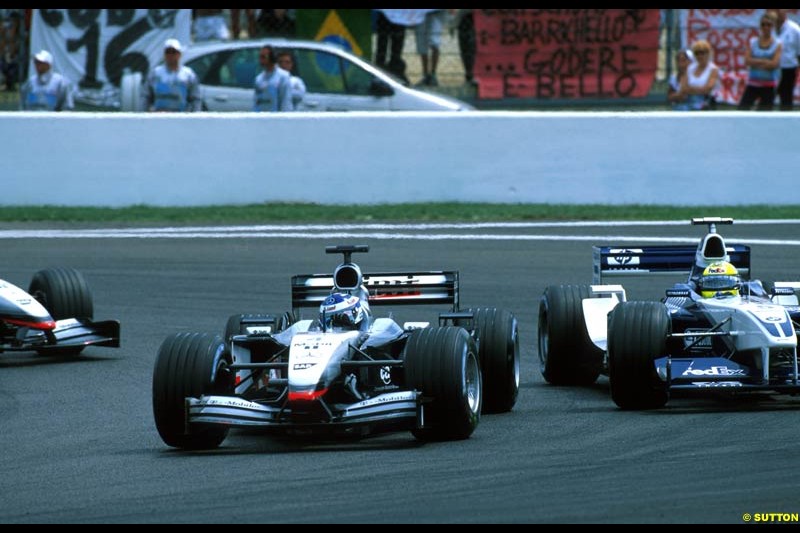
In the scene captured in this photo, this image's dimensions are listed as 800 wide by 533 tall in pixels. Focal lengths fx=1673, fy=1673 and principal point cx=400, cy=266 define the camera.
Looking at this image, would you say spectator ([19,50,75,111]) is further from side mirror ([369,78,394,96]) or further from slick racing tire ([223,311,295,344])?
slick racing tire ([223,311,295,344])

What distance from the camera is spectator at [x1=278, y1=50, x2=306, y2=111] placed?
2082 cm

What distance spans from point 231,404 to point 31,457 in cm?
102

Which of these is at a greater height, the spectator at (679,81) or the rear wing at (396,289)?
the spectator at (679,81)

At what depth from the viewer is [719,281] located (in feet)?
32.7

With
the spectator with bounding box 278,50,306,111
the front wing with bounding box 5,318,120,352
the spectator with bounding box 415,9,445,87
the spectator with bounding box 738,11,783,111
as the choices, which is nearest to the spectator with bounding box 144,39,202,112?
the spectator with bounding box 278,50,306,111

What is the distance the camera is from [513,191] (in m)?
19.1

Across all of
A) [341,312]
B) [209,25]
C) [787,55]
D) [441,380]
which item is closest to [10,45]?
[209,25]

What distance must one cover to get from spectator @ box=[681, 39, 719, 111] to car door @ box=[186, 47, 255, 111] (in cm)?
557

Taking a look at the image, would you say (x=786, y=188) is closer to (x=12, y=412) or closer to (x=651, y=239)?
(x=651, y=239)

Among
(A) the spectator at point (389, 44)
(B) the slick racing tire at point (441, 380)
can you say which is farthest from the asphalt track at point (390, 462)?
(A) the spectator at point (389, 44)

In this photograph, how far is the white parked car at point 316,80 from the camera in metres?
21.6

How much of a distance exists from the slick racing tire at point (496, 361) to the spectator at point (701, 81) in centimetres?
1178

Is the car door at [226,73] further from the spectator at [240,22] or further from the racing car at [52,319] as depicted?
the racing car at [52,319]
